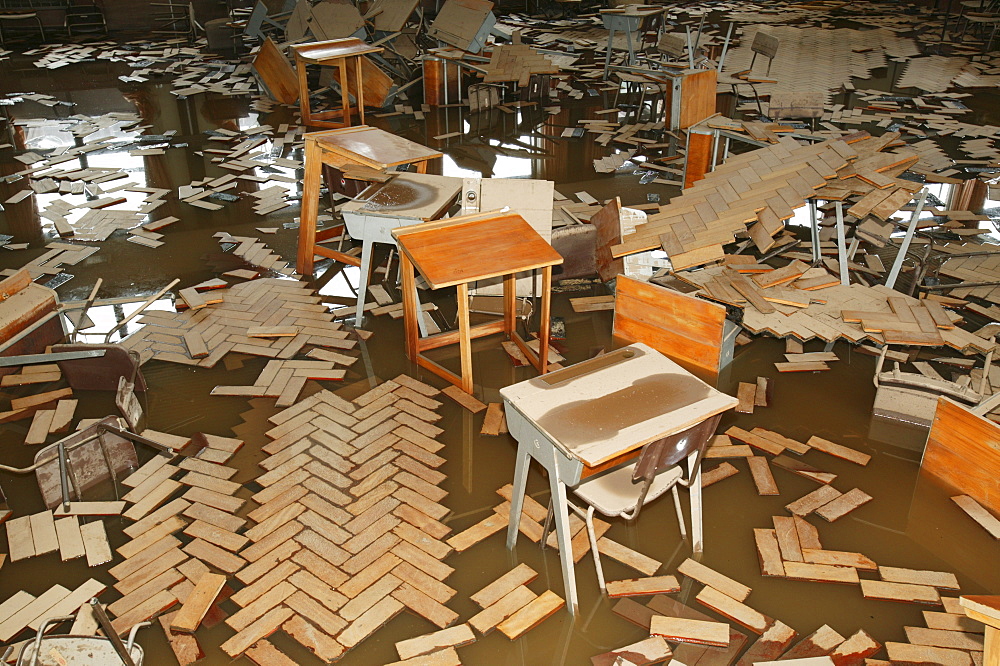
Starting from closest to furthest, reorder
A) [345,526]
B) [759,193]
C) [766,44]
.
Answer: [345,526] → [759,193] → [766,44]

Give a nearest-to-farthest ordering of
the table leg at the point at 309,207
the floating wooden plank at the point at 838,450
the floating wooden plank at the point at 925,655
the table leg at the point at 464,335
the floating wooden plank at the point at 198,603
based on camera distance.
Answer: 1. the floating wooden plank at the point at 925,655
2. the floating wooden plank at the point at 198,603
3. the floating wooden plank at the point at 838,450
4. the table leg at the point at 464,335
5. the table leg at the point at 309,207

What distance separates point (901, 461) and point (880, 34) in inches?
568

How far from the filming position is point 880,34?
52.5ft

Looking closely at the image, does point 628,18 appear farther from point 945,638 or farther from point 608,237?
point 945,638

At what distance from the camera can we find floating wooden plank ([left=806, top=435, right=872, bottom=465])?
448cm

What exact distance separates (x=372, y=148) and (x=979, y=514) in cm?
466

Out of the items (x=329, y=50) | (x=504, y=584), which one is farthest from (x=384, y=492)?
(x=329, y=50)

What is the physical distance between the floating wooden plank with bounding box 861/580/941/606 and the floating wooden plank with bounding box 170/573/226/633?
9.85ft

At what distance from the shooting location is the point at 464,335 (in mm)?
4770

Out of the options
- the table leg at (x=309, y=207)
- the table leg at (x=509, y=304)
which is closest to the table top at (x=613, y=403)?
the table leg at (x=509, y=304)

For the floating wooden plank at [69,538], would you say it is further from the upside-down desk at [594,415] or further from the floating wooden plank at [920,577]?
the floating wooden plank at [920,577]

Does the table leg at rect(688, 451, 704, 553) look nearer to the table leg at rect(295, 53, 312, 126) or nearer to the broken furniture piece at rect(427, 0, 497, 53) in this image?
the table leg at rect(295, 53, 312, 126)

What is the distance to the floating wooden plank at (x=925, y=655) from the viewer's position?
332 cm

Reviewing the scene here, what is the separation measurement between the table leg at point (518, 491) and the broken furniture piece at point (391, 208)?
2264 mm
